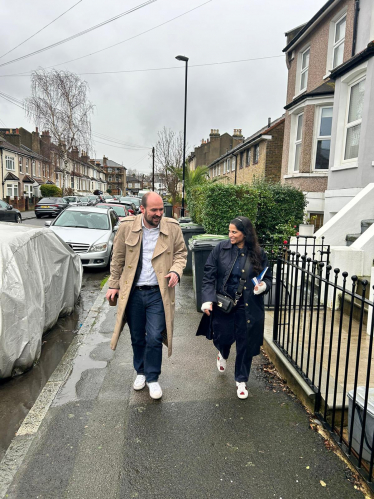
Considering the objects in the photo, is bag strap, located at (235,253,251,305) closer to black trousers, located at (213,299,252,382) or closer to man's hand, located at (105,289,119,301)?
black trousers, located at (213,299,252,382)

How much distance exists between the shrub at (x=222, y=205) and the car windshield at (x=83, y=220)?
11.1 feet

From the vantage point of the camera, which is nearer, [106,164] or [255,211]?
[255,211]

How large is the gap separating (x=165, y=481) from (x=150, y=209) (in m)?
2.08

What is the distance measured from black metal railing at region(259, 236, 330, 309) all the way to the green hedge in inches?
15.5

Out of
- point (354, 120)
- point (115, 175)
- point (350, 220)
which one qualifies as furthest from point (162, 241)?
point (115, 175)

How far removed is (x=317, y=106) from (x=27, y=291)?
12.1 metres

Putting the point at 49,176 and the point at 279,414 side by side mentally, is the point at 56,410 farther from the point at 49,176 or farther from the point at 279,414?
the point at 49,176

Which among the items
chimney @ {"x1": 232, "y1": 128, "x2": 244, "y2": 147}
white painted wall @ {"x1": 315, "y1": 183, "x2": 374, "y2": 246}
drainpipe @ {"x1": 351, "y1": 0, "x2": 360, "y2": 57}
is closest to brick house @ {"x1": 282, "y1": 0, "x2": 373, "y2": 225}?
drainpipe @ {"x1": 351, "y1": 0, "x2": 360, "y2": 57}

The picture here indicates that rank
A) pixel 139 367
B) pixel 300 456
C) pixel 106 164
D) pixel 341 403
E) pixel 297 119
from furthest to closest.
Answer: pixel 106 164
pixel 297 119
pixel 139 367
pixel 341 403
pixel 300 456

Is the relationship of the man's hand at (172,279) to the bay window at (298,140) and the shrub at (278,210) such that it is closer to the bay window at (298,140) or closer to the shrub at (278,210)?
the shrub at (278,210)

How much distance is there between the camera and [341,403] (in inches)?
118

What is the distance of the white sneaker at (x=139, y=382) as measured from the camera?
11.6ft

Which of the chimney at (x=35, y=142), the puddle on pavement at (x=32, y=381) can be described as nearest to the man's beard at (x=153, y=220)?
the puddle on pavement at (x=32, y=381)

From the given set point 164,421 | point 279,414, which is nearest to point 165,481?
point 164,421
